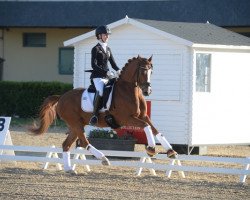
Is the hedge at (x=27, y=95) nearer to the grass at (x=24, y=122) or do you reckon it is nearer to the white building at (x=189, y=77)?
the grass at (x=24, y=122)

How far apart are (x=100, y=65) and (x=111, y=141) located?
152 inches

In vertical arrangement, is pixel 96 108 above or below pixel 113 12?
below

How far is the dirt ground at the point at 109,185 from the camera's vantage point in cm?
1319

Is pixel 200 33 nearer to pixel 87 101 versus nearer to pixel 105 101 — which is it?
pixel 87 101

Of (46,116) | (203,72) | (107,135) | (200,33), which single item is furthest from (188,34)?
(46,116)

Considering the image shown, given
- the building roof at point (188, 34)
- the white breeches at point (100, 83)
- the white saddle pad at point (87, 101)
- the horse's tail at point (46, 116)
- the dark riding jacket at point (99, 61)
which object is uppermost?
the building roof at point (188, 34)

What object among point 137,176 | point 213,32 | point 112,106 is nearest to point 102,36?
point 112,106

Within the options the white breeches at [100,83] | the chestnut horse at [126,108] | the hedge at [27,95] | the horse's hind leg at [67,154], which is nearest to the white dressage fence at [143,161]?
the horse's hind leg at [67,154]

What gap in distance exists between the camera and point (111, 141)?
1942 centimetres

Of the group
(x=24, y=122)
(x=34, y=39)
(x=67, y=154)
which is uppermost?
(x=34, y=39)

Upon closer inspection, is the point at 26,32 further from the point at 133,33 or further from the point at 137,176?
the point at 137,176

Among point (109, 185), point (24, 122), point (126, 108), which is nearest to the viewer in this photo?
point (109, 185)

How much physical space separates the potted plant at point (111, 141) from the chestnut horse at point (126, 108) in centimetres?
300

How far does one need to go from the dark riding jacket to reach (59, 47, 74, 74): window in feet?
62.7
